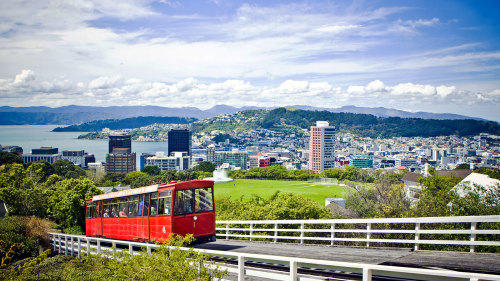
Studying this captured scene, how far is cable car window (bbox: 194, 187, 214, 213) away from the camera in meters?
14.1

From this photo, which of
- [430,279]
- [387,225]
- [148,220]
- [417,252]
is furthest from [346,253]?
[148,220]

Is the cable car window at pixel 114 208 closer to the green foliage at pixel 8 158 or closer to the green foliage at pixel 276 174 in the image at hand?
the green foliage at pixel 8 158

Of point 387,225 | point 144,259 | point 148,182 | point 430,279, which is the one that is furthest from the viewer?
point 148,182

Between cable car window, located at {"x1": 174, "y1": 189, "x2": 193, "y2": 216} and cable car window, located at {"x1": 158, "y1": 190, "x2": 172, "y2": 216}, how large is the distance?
0.25 metres

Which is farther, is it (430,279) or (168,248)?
(168,248)

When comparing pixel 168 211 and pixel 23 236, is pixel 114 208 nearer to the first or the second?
pixel 168 211

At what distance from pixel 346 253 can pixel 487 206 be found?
329 inches

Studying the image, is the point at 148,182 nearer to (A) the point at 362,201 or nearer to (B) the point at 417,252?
(A) the point at 362,201

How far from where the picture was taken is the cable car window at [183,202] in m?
13.6

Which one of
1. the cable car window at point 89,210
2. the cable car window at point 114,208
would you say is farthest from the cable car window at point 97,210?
the cable car window at point 114,208

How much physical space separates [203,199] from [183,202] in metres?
0.84

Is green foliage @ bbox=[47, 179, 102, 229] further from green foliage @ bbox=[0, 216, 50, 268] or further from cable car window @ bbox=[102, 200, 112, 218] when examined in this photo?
cable car window @ bbox=[102, 200, 112, 218]

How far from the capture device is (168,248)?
28.1ft

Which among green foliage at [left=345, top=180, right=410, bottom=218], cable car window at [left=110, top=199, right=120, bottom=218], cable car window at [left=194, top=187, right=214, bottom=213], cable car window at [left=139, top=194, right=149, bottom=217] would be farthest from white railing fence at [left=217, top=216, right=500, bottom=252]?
cable car window at [left=110, top=199, right=120, bottom=218]
